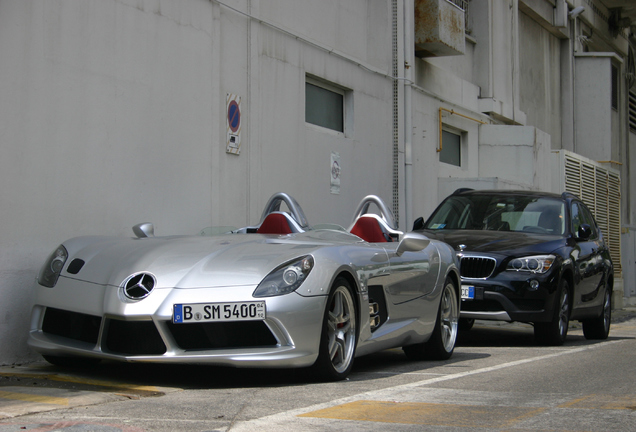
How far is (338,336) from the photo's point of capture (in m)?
5.91

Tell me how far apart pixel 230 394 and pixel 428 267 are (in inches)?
107

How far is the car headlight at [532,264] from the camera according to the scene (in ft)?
30.4

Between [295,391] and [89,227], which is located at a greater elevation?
[89,227]

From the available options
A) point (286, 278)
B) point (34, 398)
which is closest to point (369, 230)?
point (286, 278)

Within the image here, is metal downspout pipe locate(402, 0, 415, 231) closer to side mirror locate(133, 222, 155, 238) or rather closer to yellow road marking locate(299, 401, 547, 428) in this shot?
side mirror locate(133, 222, 155, 238)

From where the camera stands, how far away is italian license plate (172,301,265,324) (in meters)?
5.36

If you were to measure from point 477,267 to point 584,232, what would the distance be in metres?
1.89

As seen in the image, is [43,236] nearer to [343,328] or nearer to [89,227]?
[89,227]

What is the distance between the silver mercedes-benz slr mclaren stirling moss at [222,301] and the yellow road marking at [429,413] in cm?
84

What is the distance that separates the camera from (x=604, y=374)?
6656 mm

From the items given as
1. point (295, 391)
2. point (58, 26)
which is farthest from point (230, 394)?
point (58, 26)

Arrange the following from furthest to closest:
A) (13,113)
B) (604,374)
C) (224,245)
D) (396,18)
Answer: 1. (396,18)
2. (13,113)
3. (604,374)
4. (224,245)

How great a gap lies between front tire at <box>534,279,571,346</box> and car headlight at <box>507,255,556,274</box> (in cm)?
31

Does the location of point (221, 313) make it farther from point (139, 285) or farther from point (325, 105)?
point (325, 105)
